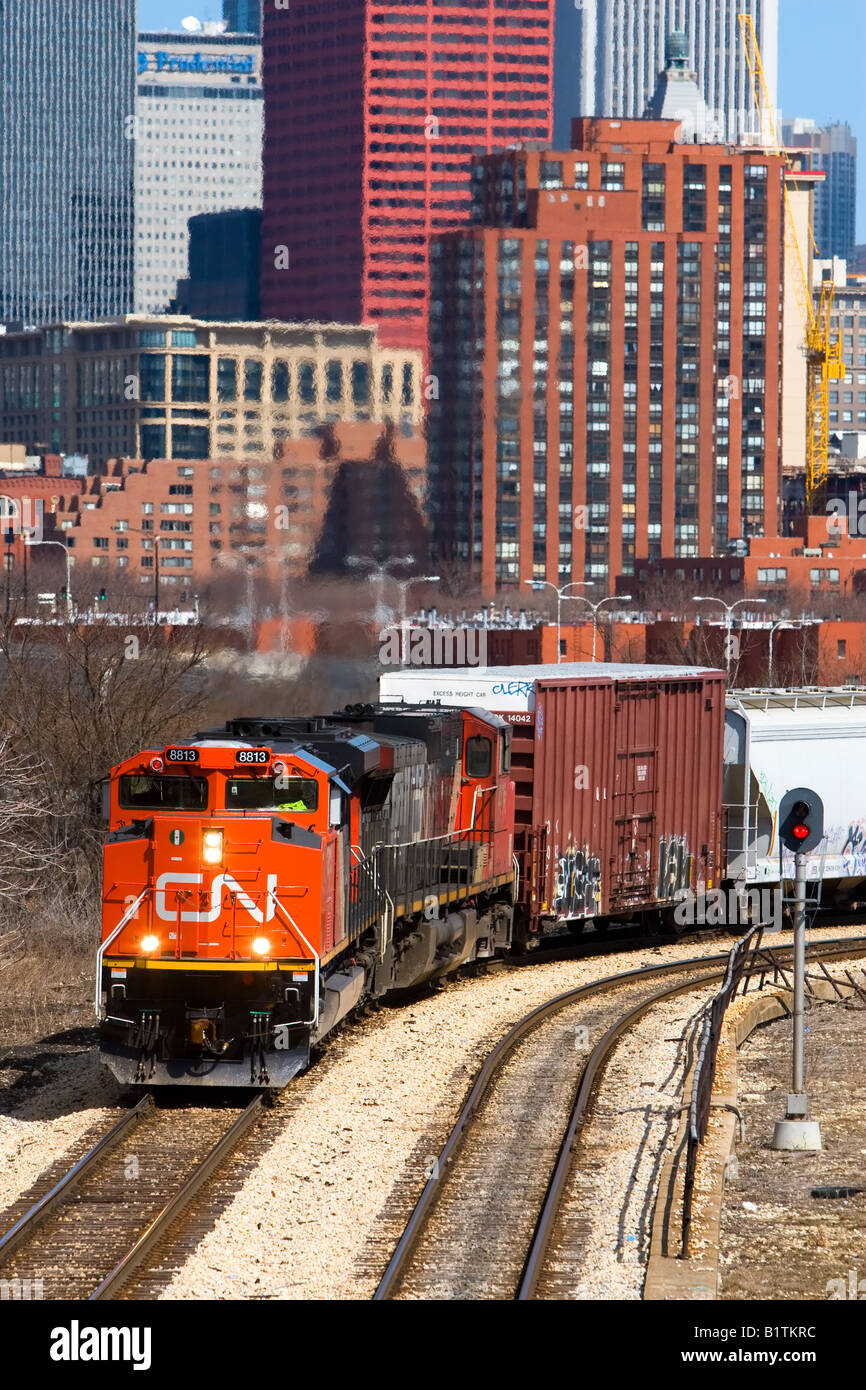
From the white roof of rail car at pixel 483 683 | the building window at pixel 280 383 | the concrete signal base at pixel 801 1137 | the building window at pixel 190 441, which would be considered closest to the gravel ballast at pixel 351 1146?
the concrete signal base at pixel 801 1137

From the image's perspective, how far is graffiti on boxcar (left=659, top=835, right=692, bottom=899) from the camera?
32250 mm

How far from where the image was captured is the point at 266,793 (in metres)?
19.4

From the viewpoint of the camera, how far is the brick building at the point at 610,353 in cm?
15675

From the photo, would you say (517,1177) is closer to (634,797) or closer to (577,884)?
(577,884)

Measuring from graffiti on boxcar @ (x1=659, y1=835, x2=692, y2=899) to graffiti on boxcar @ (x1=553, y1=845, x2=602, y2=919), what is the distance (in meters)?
1.67

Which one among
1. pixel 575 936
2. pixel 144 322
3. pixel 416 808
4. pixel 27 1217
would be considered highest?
pixel 144 322

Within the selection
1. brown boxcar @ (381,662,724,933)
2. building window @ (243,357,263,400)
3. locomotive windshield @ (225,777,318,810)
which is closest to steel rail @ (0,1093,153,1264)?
locomotive windshield @ (225,777,318,810)

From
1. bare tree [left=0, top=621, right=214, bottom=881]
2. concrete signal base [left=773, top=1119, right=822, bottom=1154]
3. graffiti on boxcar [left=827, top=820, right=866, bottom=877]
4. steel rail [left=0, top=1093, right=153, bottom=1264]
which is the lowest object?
graffiti on boxcar [left=827, top=820, right=866, bottom=877]

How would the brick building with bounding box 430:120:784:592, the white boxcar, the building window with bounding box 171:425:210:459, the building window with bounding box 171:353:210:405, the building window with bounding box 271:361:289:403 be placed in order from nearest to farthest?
the white boxcar → the building window with bounding box 271:361:289:403 → the building window with bounding box 171:425:210:459 → the building window with bounding box 171:353:210:405 → the brick building with bounding box 430:120:784:592

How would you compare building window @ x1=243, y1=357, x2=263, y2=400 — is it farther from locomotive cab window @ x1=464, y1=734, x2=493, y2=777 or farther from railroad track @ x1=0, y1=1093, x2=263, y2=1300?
railroad track @ x1=0, y1=1093, x2=263, y2=1300

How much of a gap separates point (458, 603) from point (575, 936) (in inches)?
3408
